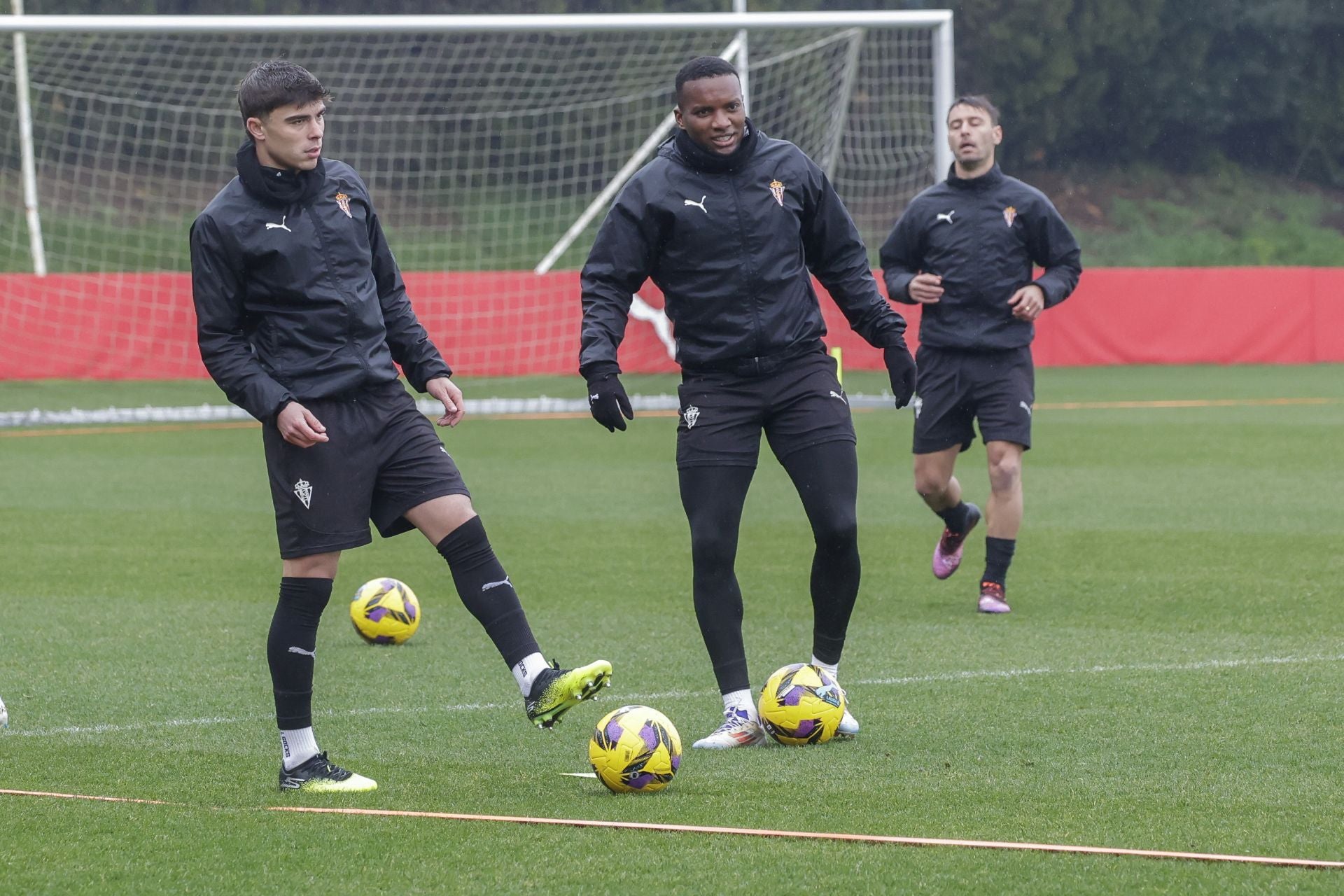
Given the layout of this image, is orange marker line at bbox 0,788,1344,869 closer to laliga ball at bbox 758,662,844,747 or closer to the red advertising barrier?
laliga ball at bbox 758,662,844,747

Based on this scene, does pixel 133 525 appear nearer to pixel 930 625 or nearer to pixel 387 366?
pixel 930 625

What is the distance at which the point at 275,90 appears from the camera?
184 inches

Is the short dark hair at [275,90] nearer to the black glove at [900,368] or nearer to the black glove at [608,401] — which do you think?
the black glove at [608,401]

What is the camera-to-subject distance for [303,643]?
4.84 meters

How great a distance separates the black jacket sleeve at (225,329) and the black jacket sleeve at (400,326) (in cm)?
43

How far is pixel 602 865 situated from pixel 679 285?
2.04m

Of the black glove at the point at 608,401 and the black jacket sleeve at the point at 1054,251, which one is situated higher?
the black glove at the point at 608,401

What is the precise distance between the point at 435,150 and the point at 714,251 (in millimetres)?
27412

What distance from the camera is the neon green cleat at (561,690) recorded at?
15.1 feet

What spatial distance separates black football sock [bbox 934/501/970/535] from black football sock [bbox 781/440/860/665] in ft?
9.10

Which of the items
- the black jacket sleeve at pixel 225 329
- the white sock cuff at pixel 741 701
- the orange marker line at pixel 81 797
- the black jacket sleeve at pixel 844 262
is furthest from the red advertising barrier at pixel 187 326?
the orange marker line at pixel 81 797

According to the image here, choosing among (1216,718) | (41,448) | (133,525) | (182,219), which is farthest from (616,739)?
(182,219)

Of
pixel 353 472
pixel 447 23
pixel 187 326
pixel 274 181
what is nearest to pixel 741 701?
pixel 353 472

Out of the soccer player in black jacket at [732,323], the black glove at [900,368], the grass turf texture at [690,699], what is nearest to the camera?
the grass turf texture at [690,699]
